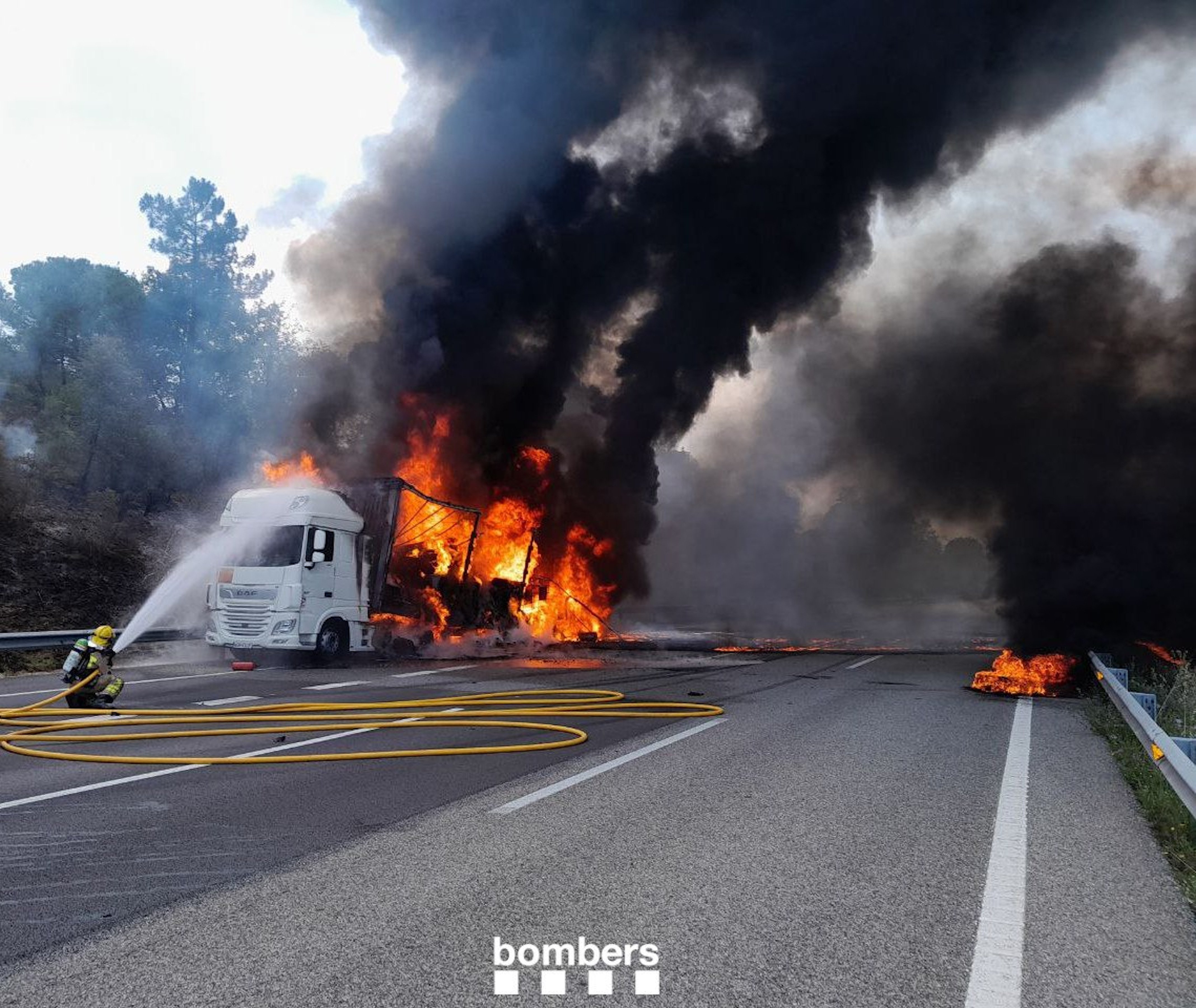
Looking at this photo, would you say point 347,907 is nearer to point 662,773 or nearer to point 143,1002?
point 143,1002

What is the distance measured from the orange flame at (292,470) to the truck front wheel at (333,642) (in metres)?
5.33

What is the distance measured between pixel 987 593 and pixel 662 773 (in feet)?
46.3

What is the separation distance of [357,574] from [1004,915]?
1506 centimetres

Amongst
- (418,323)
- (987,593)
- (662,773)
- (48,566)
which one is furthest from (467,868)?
(418,323)

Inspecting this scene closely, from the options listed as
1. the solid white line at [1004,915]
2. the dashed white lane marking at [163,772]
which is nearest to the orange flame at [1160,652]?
the solid white line at [1004,915]

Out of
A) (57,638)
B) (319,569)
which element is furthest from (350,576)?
(57,638)

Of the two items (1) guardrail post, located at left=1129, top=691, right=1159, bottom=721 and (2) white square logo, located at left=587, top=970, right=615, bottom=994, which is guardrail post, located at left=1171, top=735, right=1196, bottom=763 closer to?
(1) guardrail post, located at left=1129, top=691, right=1159, bottom=721

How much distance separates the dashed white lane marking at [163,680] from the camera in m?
12.1

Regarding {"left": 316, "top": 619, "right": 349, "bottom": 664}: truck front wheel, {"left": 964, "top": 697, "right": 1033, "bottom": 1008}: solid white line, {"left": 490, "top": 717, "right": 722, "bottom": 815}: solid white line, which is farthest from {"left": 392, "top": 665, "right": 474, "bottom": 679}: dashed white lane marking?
{"left": 964, "top": 697, "right": 1033, "bottom": 1008}: solid white line

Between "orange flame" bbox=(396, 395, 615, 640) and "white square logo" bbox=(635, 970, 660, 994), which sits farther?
"orange flame" bbox=(396, 395, 615, 640)

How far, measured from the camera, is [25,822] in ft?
18.3

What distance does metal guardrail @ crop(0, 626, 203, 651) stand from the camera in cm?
1466

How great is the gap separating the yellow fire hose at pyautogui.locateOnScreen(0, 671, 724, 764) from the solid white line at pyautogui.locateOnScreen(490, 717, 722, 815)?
28.0 inches

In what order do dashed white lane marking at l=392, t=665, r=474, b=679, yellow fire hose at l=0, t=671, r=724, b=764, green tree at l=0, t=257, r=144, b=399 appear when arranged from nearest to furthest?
1. yellow fire hose at l=0, t=671, r=724, b=764
2. dashed white lane marking at l=392, t=665, r=474, b=679
3. green tree at l=0, t=257, r=144, b=399
